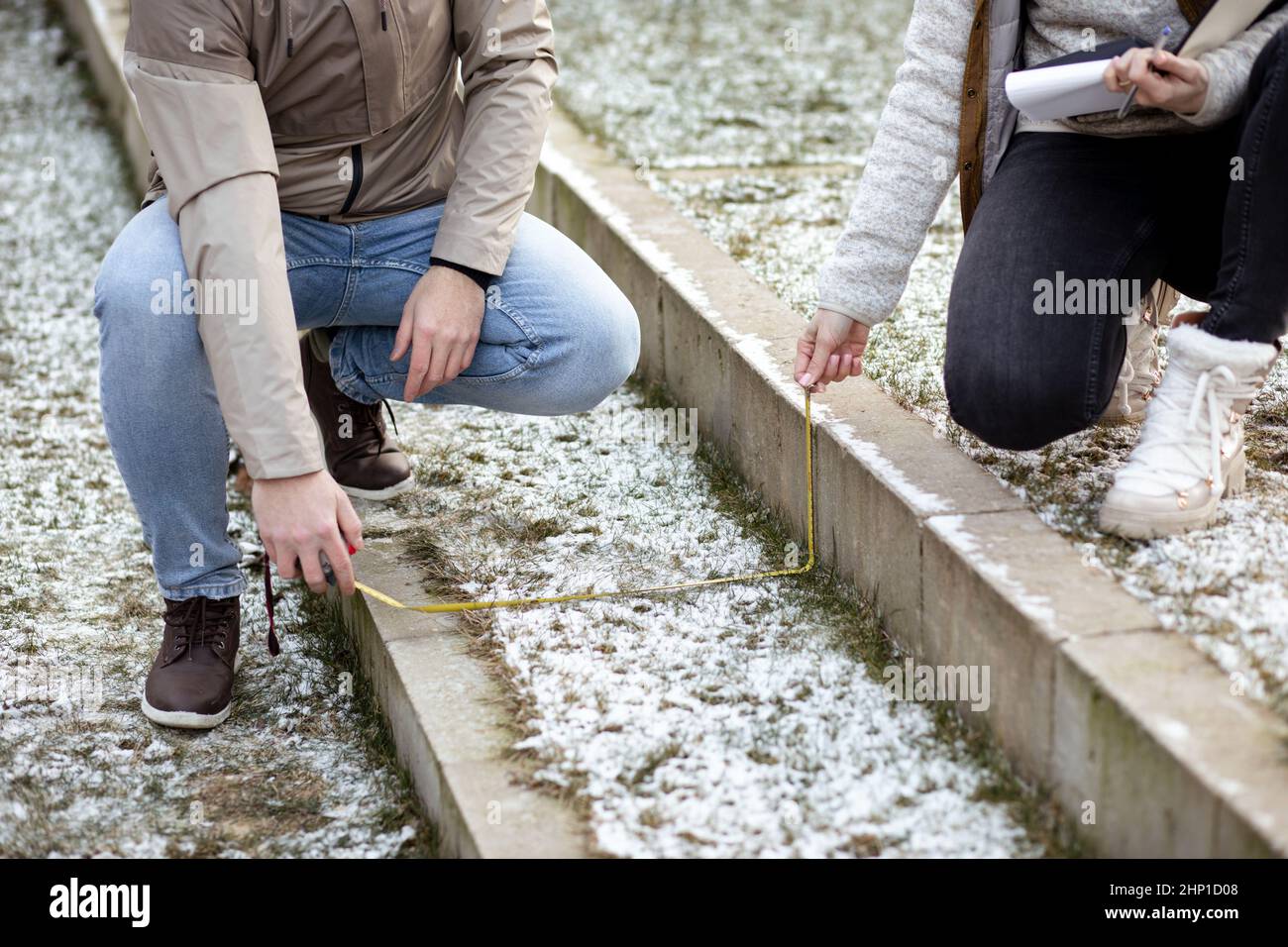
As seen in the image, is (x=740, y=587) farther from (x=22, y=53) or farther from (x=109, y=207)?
(x=22, y=53)

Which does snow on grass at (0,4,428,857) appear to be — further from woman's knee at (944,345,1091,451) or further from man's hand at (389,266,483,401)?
woman's knee at (944,345,1091,451)

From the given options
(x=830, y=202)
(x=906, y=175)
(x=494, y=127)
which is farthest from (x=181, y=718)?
(x=830, y=202)

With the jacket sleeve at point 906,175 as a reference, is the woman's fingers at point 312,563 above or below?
below

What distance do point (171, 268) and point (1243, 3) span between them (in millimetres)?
1554

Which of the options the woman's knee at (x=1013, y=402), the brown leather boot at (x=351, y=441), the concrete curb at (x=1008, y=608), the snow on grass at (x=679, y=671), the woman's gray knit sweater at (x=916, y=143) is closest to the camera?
the concrete curb at (x=1008, y=608)

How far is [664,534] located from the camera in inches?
98.9

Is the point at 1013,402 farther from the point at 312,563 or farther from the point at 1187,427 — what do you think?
the point at 312,563

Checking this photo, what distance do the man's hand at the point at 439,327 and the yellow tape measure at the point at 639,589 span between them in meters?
0.34

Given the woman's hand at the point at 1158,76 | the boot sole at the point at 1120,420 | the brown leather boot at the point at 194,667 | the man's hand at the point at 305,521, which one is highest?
the woman's hand at the point at 1158,76

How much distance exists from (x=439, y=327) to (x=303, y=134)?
1.20 ft

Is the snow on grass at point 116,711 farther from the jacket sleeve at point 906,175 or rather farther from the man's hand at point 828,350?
the jacket sleeve at point 906,175

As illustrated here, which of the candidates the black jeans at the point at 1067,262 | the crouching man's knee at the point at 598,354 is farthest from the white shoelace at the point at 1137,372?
the crouching man's knee at the point at 598,354

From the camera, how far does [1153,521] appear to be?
1.91m

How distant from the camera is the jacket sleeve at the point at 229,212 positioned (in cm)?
197
